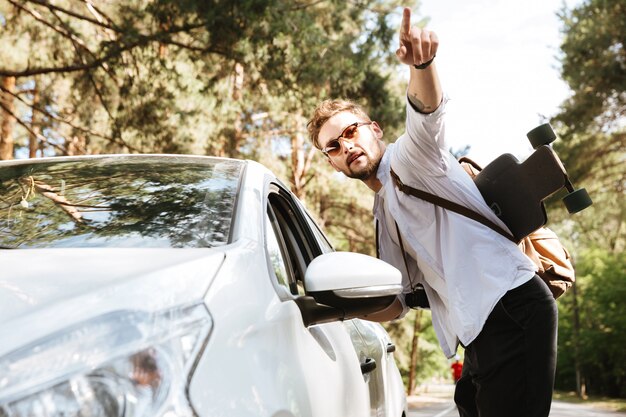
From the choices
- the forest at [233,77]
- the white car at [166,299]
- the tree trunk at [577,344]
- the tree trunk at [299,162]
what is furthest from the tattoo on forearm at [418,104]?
the tree trunk at [577,344]

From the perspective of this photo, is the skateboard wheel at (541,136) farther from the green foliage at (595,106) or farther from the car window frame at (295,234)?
the green foliage at (595,106)

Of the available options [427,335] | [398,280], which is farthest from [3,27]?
[427,335]

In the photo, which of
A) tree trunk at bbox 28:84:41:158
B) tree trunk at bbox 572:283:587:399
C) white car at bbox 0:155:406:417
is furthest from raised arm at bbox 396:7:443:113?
tree trunk at bbox 572:283:587:399

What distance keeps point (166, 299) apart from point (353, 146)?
164 cm

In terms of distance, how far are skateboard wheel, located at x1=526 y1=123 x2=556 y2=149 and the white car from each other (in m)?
0.91

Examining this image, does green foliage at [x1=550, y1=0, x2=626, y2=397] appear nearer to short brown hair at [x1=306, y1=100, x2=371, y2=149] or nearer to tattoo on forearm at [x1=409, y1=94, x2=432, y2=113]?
short brown hair at [x1=306, y1=100, x2=371, y2=149]

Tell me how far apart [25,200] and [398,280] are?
118cm

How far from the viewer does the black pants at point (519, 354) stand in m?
2.58

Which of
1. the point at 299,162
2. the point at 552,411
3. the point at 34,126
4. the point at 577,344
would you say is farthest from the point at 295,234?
the point at 577,344

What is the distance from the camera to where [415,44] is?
8.13ft

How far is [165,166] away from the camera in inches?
104

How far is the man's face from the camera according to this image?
3.01 m

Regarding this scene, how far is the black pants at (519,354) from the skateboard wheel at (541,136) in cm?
49

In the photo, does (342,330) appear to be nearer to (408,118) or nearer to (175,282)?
(408,118)
